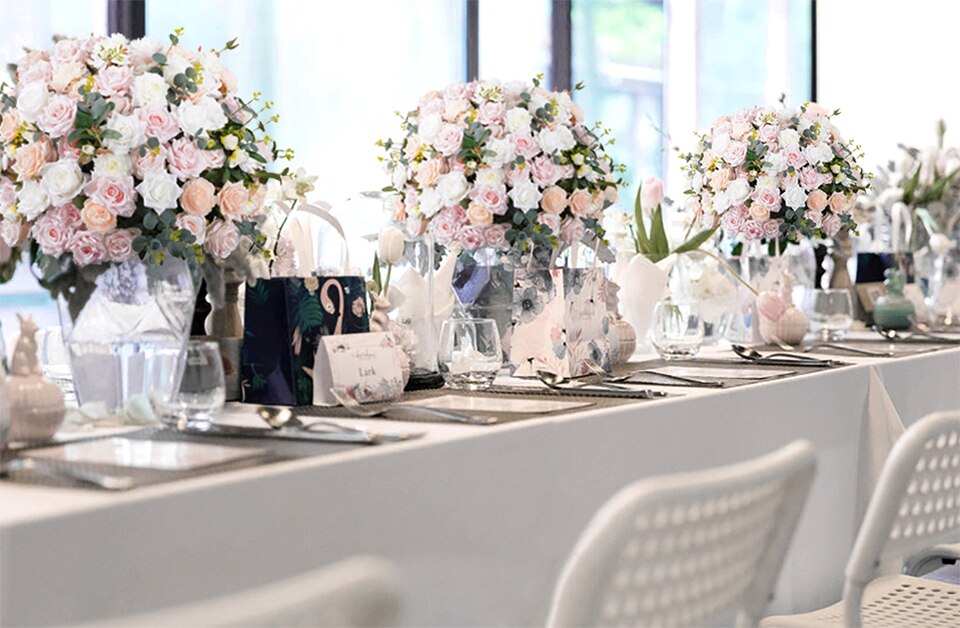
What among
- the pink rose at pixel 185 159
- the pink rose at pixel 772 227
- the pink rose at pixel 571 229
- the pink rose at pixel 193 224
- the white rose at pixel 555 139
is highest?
the white rose at pixel 555 139

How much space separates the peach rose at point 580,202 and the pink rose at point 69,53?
0.81 m

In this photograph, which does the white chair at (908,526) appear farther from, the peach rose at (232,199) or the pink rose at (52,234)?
the pink rose at (52,234)

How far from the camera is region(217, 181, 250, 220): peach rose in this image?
5.27 feet

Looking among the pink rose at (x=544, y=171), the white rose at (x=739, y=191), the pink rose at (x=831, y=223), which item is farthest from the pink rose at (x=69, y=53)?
the pink rose at (x=831, y=223)

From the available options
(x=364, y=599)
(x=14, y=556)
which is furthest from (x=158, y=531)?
(x=364, y=599)

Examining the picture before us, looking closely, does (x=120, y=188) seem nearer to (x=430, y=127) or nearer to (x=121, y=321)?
(x=121, y=321)

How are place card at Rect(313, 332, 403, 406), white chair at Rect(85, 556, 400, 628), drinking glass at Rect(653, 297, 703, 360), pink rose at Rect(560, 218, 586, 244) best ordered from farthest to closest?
drinking glass at Rect(653, 297, 703, 360) → pink rose at Rect(560, 218, 586, 244) → place card at Rect(313, 332, 403, 406) → white chair at Rect(85, 556, 400, 628)

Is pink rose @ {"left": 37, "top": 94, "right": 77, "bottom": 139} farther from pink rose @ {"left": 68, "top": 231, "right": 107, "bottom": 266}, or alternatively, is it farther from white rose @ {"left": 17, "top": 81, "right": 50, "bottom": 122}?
pink rose @ {"left": 68, "top": 231, "right": 107, "bottom": 266}

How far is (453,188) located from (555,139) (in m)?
0.18

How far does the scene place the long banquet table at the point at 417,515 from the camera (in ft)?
3.30

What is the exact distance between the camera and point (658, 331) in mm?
2424

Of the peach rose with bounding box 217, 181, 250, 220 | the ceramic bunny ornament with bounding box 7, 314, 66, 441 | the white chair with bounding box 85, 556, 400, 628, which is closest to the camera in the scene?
the white chair with bounding box 85, 556, 400, 628

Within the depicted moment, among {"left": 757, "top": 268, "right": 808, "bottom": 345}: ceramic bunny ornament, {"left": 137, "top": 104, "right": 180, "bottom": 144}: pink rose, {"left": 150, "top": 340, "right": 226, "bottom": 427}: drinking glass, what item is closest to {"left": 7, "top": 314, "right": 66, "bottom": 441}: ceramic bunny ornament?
{"left": 150, "top": 340, "right": 226, "bottom": 427}: drinking glass

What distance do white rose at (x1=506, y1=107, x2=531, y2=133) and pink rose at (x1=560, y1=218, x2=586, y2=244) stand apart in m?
0.18
